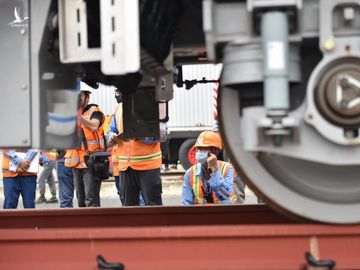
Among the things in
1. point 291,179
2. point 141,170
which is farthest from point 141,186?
point 291,179

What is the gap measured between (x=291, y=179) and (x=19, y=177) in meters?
4.94

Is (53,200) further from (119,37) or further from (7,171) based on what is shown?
(119,37)

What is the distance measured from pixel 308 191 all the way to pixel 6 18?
62.1 inches

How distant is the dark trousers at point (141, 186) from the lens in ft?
19.3

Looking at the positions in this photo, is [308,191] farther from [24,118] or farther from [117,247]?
[24,118]

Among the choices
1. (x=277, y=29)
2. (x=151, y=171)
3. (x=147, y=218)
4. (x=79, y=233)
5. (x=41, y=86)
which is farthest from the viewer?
(x=151, y=171)

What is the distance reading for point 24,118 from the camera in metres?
2.68

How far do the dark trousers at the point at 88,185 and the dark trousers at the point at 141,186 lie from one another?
829 mm

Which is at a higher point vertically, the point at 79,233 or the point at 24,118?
the point at 24,118

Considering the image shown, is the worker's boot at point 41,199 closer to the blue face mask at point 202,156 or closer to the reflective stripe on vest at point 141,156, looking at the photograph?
the reflective stripe on vest at point 141,156

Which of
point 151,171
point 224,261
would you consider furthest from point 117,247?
point 151,171

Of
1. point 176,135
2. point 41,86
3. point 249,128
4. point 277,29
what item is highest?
point 277,29

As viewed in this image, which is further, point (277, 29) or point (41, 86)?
point (41, 86)

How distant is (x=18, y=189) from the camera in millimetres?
6973
